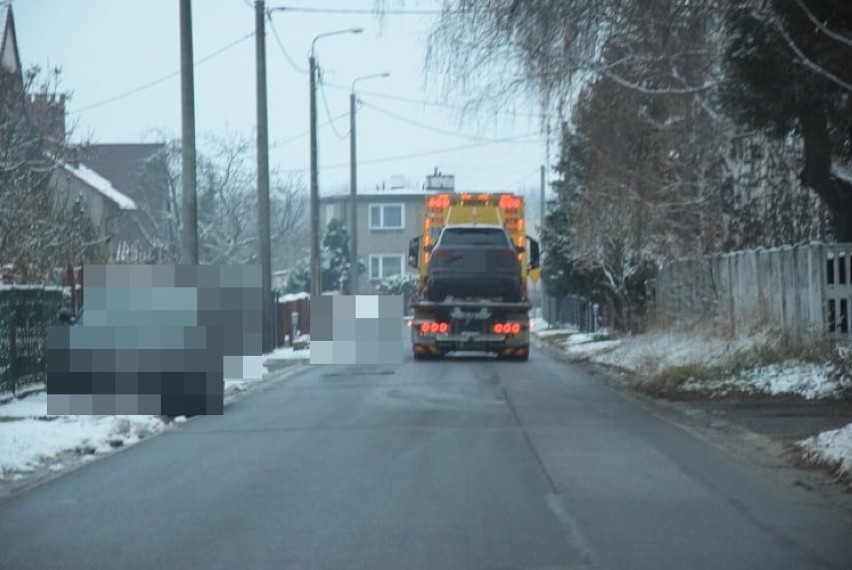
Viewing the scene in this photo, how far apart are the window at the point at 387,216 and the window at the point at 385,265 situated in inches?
75.0

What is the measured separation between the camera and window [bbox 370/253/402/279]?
268 ft

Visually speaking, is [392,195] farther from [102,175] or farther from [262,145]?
[262,145]

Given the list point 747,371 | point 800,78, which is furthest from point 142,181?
point 800,78

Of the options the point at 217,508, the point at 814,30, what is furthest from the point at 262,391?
the point at 217,508

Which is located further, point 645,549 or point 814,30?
point 814,30

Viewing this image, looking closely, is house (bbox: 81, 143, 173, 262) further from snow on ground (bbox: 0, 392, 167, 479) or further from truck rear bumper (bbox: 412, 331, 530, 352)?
snow on ground (bbox: 0, 392, 167, 479)

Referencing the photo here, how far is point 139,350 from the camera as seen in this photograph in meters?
17.3

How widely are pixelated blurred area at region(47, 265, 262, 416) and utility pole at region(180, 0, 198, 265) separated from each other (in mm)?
6143

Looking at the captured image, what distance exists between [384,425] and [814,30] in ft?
23.3

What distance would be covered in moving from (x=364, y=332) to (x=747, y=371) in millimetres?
11257

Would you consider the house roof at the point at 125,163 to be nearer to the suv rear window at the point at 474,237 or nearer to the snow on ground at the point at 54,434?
the suv rear window at the point at 474,237

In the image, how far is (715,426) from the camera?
700 inches

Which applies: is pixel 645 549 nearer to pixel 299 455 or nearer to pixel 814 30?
pixel 299 455

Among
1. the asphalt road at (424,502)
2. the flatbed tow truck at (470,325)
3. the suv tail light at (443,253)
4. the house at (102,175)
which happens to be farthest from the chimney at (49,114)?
the asphalt road at (424,502)
